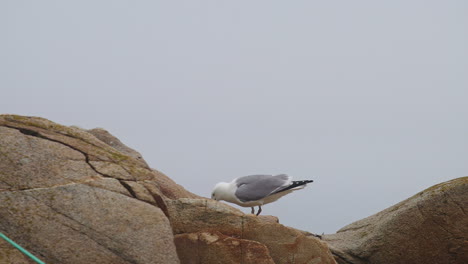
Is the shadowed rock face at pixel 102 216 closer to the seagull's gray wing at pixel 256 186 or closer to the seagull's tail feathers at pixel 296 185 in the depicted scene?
the seagull's gray wing at pixel 256 186

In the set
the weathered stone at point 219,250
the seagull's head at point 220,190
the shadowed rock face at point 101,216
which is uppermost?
the seagull's head at point 220,190

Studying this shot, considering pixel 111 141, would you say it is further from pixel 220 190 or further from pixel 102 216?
pixel 102 216

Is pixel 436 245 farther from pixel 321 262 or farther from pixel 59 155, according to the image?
pixel 59 155

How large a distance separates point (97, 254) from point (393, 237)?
312 inches

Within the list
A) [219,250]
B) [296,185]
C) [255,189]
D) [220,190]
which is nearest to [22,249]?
[219,250]

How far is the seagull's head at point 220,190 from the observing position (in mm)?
17062

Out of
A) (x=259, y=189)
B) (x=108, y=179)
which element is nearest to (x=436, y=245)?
(x=259, y=189)

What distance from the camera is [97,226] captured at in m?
9.11

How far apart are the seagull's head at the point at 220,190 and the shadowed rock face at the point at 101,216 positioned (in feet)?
18.1

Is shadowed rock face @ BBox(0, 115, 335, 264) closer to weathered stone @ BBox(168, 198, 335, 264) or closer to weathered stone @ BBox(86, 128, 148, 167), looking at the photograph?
weathered stone @ BBox(168, 198, 335, 264)

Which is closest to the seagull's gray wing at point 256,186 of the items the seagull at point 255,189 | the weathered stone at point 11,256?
the seagull at point 255,189

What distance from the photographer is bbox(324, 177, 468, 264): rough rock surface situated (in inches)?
532

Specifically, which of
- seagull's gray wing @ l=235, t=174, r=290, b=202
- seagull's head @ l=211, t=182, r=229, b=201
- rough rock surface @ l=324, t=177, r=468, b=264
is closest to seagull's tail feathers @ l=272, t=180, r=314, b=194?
seagull's gray wing @ l=235, t=174, r=290, b=202

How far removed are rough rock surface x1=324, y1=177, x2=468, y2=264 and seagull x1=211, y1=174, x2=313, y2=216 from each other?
3439 millimetres
